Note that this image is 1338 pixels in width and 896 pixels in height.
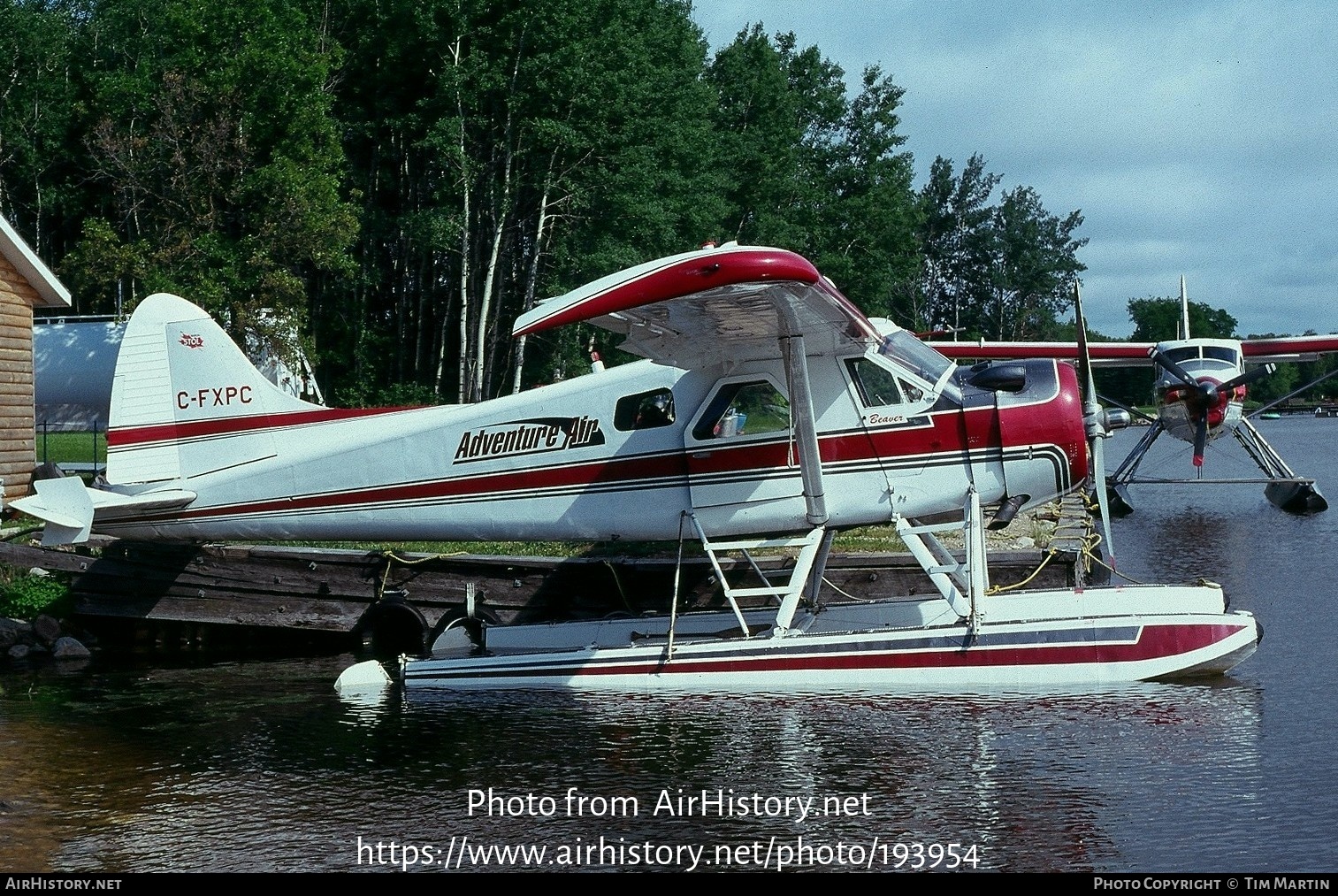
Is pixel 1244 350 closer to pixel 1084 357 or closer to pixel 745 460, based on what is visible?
pixel 1084 357

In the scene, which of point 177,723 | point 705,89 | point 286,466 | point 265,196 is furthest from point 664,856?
point 705,89

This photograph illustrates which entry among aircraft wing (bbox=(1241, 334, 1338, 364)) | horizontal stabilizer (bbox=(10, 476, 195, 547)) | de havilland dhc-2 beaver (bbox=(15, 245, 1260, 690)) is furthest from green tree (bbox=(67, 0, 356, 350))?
aircraft wing (bbox=(1241, 334, 1338, 364))

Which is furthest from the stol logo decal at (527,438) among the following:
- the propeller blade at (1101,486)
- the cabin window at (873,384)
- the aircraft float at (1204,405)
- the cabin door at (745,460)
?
the aircraft float at (1204,405)

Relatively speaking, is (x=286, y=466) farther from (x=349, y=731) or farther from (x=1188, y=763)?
(x=1188, y=763)

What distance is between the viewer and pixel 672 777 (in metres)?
7.91

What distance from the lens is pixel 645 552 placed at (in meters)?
13.8

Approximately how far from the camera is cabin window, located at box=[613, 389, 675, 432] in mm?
10609

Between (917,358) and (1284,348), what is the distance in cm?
2301

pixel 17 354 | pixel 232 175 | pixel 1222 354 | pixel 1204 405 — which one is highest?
pixel 232 175

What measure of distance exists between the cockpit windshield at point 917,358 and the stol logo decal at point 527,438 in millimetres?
2479

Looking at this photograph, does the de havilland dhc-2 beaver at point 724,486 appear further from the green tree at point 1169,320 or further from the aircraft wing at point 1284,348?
the green tree at point 1169,320

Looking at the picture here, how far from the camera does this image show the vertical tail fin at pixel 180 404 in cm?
1156

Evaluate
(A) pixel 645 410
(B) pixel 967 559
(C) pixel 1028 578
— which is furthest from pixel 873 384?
(C) pixel 1028 578

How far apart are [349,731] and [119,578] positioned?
502cm
